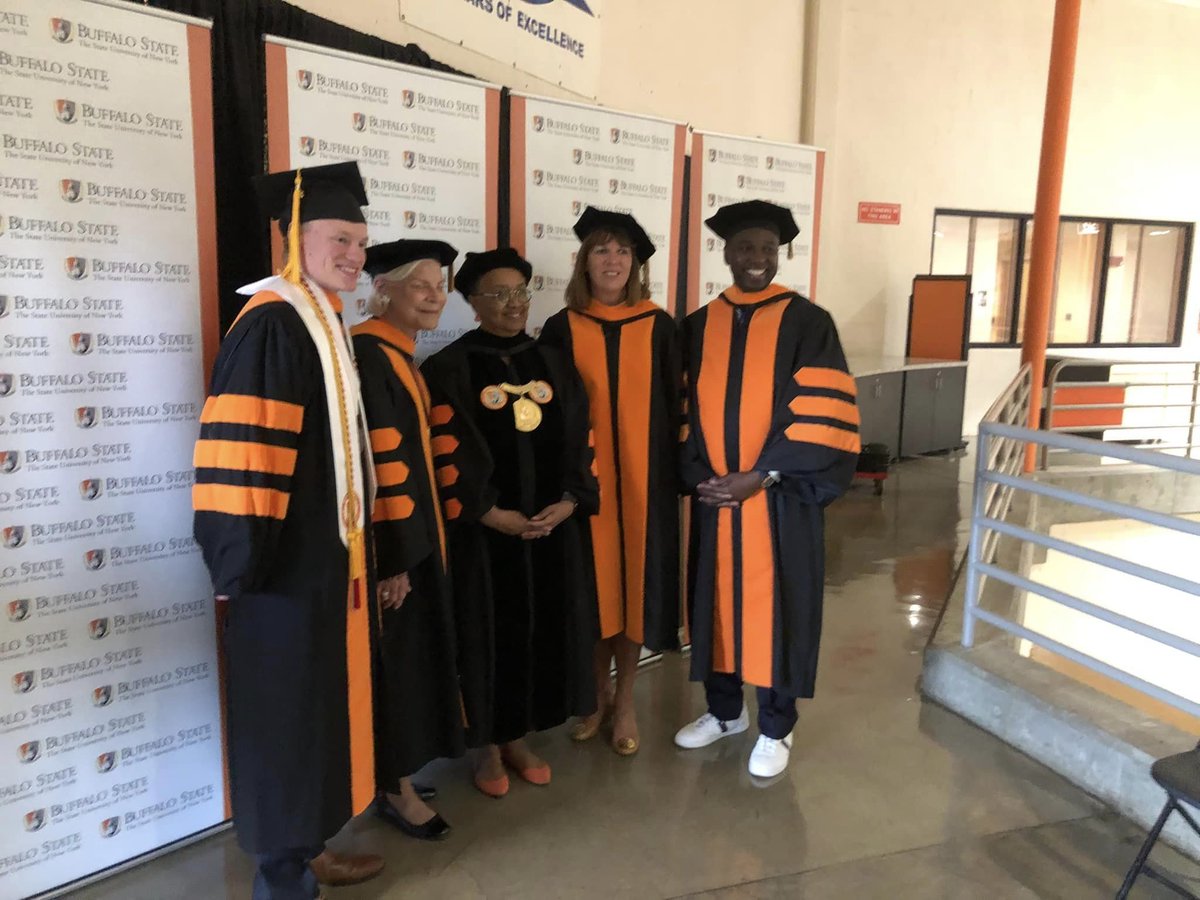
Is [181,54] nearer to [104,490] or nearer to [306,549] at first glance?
[104,490]

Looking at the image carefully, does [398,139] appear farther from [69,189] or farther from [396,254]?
[69,189]

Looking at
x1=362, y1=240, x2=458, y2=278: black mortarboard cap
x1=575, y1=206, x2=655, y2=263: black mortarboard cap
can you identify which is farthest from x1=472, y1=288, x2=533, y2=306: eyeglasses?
x1=575, y1=206, x2=655, y2=263: black mortarboard cap

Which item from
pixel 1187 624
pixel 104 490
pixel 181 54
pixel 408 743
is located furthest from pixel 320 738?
pixel 1187 624

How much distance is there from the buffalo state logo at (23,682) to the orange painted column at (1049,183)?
6333mm

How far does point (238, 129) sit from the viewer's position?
7.47 ft

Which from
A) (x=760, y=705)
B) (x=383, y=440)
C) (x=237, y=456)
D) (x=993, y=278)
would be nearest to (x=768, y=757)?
(x=760, y=705)

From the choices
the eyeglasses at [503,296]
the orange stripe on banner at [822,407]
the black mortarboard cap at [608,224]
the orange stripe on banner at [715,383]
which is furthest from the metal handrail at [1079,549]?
the eyeglasses at [503,296]

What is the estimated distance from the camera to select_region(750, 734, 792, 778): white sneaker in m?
2.63

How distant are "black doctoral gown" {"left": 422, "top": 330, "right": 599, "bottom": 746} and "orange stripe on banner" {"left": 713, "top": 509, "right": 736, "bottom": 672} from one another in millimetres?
400

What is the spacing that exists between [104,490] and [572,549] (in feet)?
3.96

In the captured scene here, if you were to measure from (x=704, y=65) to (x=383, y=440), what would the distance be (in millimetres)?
5250

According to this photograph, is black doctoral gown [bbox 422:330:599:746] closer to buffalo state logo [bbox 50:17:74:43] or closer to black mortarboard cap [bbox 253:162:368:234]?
black mortarboard cap [bbox 253:162:368:234]

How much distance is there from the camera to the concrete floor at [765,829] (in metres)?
2.13

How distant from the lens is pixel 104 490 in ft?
6.66
